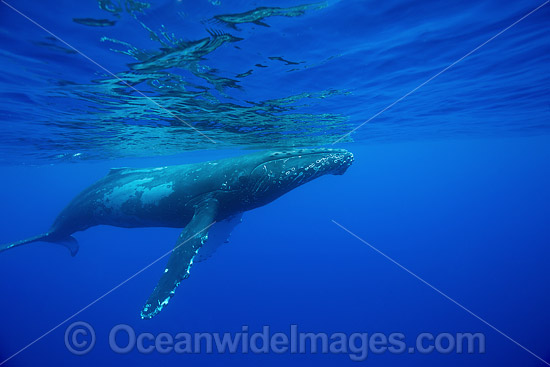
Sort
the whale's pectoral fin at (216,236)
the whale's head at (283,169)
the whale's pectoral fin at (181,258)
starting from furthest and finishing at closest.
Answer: the whale's pectoral fin at (216,236) → the whale's head at (283,169) → the whale's pectoral fin at (181,258)

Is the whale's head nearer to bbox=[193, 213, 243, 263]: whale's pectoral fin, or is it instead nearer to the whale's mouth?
the whale's mouth

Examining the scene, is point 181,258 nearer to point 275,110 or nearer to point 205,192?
point 205,192

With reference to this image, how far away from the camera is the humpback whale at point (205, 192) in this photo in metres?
5.68

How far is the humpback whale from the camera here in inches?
224

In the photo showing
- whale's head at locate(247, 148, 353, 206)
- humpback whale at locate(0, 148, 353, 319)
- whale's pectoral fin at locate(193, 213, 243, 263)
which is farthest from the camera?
whale's pectoral fin at locate(193, 213, 243, 263)

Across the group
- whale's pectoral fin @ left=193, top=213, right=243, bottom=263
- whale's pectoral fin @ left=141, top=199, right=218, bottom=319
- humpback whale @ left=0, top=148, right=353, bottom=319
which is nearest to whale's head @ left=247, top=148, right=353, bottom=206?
humpback whale @ left=0, top=148, right=353, bottom=319

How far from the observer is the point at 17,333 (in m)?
19.4

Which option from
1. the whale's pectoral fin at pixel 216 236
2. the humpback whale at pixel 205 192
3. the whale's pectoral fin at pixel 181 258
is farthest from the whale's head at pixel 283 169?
the whale's pectoral fin at pixel 216 236

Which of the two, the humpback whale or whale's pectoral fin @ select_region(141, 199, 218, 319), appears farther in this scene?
the humpback whale

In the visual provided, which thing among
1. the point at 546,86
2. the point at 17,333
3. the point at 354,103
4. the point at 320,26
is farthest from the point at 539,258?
the point at 17,333

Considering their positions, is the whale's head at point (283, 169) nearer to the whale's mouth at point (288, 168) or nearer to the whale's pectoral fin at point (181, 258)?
the whale's mouth at point (288, 168)

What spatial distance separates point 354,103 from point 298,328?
16257 mm

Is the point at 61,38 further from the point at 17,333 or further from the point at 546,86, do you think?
the point at 17,333

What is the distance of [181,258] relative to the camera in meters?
5.04
